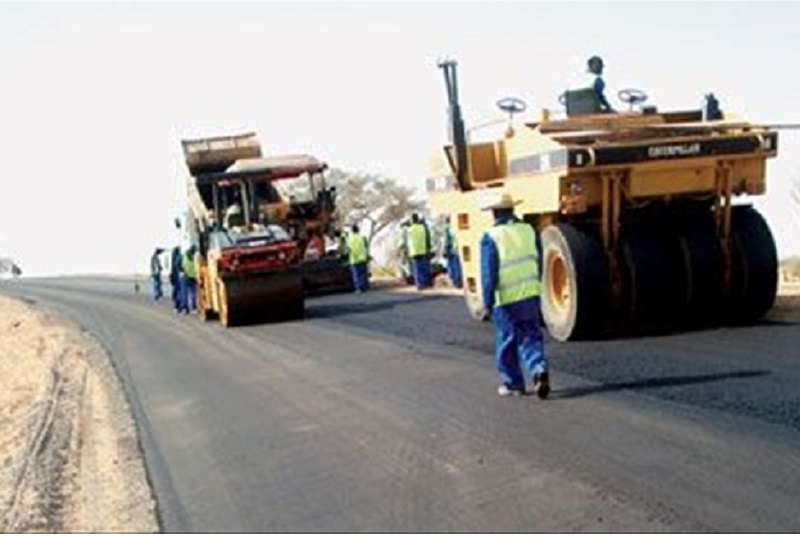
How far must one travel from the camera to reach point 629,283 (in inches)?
444

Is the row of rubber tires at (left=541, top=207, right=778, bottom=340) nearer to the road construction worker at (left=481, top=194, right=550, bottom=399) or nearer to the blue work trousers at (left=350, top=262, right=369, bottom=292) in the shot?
the road construction worker at (left=481, top=194, right=550, bottom=399)

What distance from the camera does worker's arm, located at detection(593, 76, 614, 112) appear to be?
42.1ft

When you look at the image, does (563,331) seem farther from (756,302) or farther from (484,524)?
(484,524)

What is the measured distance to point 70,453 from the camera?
845 cm

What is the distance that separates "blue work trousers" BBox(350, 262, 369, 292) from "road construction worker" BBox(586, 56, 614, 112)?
11.5 m

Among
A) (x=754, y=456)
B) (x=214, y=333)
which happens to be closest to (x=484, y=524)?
(x=754, y=456)

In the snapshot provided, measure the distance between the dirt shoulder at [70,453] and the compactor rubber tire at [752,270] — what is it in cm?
627

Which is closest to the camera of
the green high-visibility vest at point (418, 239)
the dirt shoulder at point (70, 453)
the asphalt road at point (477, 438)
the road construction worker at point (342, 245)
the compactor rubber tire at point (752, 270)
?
the asphalt road at point (477, 438)

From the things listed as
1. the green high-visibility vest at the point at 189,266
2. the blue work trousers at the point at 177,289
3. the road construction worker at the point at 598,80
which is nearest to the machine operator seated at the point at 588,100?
the road construction worker at the point at 598,80

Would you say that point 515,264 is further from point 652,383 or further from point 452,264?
point 452,264

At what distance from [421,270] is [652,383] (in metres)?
14.6

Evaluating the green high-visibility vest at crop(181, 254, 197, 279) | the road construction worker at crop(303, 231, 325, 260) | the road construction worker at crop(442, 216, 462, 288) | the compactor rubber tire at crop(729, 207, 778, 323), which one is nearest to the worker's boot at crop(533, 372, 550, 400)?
the compactor rubber tire at crop(729, 207, 778, 323)

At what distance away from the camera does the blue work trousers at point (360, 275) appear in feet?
78.5

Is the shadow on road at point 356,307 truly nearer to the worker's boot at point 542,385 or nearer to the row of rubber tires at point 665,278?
the row of rubber tires at point 665,278
